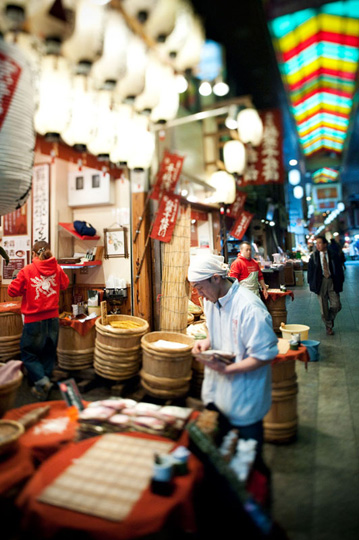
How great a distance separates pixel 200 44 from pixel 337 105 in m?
17.5

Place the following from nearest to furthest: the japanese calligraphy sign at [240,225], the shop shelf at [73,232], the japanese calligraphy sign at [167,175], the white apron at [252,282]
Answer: the japanese calligraphy sign at [167,175] → the shop shelf at [73,232] → the white apron at [252,282] → the japanese calligraphy sign at [240,225]

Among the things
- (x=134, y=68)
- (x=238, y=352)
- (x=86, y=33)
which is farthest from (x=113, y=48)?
(x=238, y=352)

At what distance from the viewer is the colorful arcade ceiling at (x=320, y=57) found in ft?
30.6

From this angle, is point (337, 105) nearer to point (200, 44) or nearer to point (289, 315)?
point (289, 315)

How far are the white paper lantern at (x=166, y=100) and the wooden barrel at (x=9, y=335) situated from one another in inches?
199

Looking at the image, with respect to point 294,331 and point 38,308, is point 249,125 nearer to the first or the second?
point 294,331

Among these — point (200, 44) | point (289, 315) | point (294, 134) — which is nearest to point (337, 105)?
point (294, 134)

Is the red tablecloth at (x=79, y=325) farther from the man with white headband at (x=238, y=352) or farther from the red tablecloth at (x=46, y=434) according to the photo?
the man with white headband at (x=238, y=352)

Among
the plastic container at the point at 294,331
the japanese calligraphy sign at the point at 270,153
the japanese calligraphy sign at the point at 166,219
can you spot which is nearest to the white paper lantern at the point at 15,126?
the japanese calligraphy sign at the point at 166,219

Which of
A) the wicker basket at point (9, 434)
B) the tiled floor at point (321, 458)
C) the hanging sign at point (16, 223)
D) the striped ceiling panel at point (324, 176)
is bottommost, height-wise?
the tiled floor at point (321, 458)

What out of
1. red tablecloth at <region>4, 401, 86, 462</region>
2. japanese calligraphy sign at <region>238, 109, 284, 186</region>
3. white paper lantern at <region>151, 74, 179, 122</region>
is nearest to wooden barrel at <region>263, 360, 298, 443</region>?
red tablecloth at <region>4, 401, 86, 462</region>

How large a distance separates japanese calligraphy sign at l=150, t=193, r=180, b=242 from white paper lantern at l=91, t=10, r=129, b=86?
10.3ft

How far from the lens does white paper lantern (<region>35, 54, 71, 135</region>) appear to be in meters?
4.14

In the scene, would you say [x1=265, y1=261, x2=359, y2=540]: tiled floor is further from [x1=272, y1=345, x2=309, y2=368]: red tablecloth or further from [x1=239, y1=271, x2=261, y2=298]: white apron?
[x1=239, y1=271, x2=261, y2=298]: white apron
